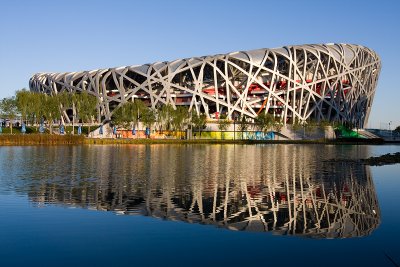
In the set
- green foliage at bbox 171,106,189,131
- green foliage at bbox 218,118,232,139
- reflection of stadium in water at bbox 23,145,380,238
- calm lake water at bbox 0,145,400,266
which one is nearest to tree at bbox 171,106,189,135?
green foliage at bbox 171,106,189,131

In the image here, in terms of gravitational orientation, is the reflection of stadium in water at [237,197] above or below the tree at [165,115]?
below

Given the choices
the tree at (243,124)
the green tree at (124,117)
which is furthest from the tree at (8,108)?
the tree at (243,124)

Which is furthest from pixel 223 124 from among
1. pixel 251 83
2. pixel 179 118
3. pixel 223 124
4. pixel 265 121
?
pixel 251 83

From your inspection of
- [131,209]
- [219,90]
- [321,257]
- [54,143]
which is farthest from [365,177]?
[219,90]

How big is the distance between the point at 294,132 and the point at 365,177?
85536mm

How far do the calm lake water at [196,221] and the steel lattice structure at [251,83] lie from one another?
93281mm

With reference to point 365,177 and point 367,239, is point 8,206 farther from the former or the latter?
point 365,177

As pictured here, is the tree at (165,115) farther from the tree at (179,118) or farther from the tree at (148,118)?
the tree at (148,118)

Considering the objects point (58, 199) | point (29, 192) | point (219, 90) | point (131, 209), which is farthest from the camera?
point (219, 90)

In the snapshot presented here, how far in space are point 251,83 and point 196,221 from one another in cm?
10608

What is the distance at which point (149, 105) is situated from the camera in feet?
408

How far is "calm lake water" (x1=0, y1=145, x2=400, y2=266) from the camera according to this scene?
10.5m

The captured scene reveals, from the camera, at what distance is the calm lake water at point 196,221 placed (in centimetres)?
1048

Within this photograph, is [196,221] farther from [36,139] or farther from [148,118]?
[148,118]
